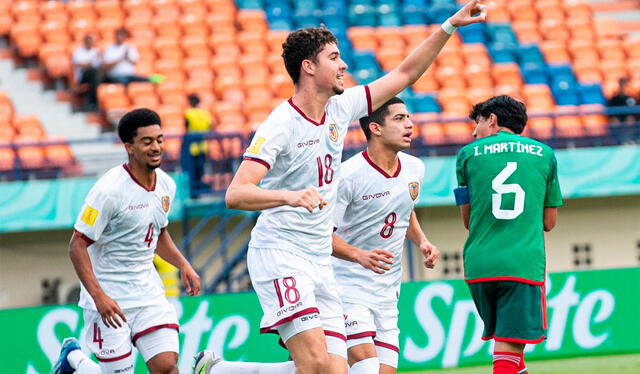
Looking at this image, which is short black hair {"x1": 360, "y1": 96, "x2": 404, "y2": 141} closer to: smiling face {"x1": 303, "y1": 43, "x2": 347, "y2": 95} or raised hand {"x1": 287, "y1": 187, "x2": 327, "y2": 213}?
smiling face {"x1": 303, "y1": 43, "x2": 347, "y2": 95}

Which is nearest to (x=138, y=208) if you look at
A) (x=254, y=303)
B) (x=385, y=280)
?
(x=385, y=280)

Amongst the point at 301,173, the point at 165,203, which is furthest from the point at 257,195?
the point at 165,203

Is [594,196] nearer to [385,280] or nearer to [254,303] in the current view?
[254,303]

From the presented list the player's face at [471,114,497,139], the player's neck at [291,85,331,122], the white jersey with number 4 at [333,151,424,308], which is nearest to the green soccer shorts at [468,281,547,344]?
the white jersey with number 4 at [333,151,424,308]

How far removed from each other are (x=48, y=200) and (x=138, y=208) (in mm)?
8274

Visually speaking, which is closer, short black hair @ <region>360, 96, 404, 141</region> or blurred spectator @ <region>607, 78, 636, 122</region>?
short black hair @ <region>360, 96, 404, 141</region>

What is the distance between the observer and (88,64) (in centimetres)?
1802

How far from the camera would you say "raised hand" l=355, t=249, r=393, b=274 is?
6.81 meters

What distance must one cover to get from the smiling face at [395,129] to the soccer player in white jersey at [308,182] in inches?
38.2

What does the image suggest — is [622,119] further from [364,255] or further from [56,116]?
[364,255]

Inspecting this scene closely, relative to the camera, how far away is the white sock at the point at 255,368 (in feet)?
23.2

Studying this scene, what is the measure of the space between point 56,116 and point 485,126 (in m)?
12.1

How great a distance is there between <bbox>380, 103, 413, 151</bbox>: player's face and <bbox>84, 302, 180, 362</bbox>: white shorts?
1968 mm

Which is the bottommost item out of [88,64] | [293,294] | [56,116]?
[293,294]
